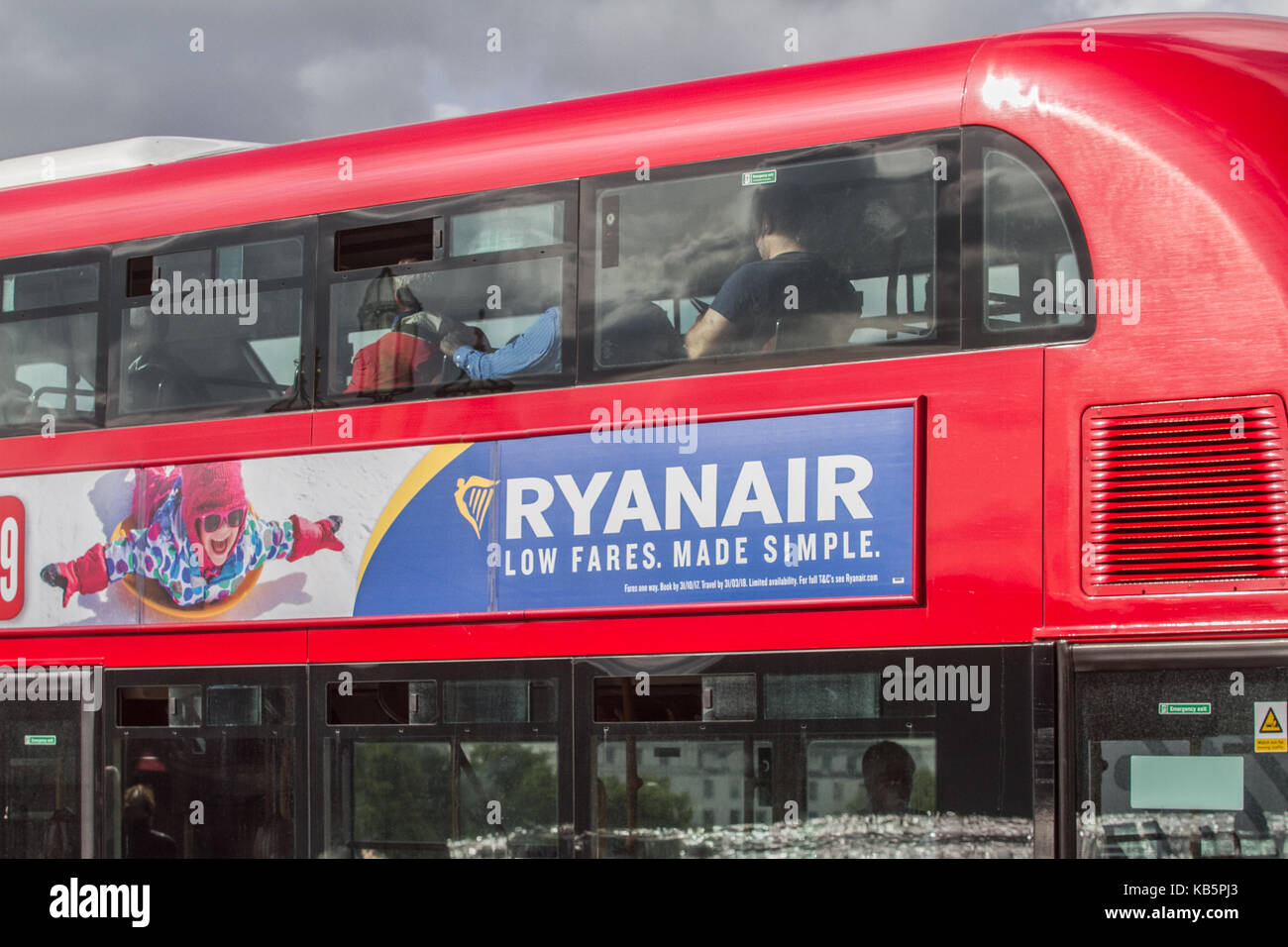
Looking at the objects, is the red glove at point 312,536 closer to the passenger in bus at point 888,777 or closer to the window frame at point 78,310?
the window frame at point 78,310

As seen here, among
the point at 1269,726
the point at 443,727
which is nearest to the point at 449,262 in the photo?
the point at 443,727

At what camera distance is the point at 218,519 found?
828 cm

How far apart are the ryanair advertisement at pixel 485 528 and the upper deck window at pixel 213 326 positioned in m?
0.41

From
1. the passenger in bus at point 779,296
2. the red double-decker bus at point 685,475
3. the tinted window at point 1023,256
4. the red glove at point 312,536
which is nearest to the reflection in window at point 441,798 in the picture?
the red double-decker bus at point 685,475

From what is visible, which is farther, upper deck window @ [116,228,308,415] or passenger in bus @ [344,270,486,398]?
upper deck window @ [116,228,308,415]

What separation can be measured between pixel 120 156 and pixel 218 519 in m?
2.53

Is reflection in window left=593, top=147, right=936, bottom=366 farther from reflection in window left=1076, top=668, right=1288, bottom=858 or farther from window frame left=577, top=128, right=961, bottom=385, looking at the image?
reflection in window left=1076, top=668, right=1288, bottom=858

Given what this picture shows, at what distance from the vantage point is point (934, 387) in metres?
6.72

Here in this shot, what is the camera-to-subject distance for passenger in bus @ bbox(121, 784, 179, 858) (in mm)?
8453

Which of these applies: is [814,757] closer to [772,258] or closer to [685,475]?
[685,475]

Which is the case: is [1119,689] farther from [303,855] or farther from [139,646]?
[139,646]

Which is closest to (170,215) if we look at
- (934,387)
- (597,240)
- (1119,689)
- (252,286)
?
(252,286)

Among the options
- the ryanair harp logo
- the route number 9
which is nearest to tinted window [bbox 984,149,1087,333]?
the ryanair harp logo
